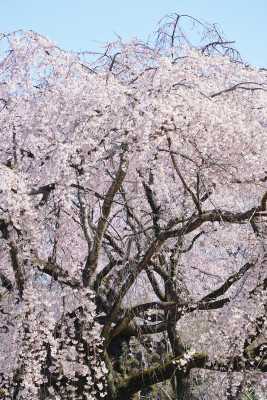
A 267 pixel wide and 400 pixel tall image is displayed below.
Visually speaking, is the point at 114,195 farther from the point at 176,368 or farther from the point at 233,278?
the point at 176,368

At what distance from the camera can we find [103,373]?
18.0 feet

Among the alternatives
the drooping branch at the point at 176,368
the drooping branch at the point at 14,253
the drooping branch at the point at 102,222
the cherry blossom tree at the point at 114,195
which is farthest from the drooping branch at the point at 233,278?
the drooping branch at the point at 14,253

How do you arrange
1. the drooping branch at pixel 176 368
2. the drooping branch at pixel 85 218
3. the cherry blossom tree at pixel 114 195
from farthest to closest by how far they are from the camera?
1. the drooping branch at pixel 85 218
2. the drooping branch at pixel 176 368
3. the cherry blossom tree at pixel 114 195

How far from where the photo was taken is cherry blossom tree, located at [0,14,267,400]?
4.80 m

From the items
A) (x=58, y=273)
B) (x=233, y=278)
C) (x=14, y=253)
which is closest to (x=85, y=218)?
(x=58, y=273)

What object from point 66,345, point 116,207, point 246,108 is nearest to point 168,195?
point 116,207

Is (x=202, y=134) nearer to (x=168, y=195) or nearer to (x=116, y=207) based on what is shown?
(x=168, y=195)

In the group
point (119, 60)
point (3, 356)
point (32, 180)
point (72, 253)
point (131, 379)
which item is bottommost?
point (131, 379)

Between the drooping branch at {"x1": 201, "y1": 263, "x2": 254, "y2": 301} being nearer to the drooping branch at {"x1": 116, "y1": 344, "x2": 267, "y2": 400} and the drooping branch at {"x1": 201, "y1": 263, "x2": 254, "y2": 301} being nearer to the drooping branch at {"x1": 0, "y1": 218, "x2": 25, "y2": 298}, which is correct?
the drooping branch at {"x1": 116, "y1": 344, "x2": 267, "y2": 400}

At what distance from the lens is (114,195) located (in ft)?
17.5

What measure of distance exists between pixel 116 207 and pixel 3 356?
3.26 metres

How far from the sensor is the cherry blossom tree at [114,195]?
189 inches

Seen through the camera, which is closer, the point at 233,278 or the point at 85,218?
the point at 233,278

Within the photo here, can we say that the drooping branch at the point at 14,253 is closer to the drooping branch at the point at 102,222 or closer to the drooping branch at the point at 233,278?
the drooping branch at the point at 102,222
